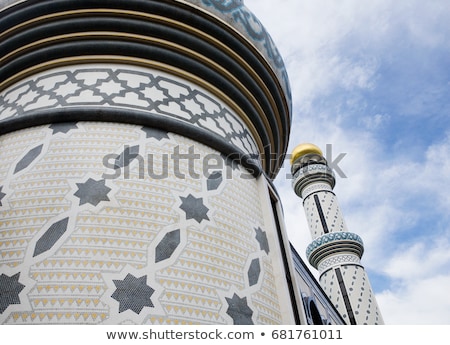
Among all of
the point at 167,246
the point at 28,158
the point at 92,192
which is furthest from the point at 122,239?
the point at 28,158

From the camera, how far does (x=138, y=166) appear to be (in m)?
2.59

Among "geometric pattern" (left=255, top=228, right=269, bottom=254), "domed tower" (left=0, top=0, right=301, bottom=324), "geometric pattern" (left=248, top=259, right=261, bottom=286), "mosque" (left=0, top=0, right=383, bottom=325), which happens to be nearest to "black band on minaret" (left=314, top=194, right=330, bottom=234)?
"mosque" (left=0, top=0, right=383, bottom=325)

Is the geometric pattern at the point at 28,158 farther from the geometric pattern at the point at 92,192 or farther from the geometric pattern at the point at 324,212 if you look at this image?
the geometric pattern at the point at 324,212

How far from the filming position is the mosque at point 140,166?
2.14 metres

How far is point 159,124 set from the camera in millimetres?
2814

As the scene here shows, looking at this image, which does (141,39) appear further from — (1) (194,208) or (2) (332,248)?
(2) (332,248)

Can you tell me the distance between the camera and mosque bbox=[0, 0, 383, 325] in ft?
7.04

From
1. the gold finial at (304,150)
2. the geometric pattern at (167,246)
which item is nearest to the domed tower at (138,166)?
the geometric pattern at (167,246)

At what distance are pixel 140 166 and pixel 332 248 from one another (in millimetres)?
10935

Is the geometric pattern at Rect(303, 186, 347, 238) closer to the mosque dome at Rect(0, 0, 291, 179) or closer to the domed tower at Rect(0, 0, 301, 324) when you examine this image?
the domed tower at Rect(0, 0, 301, 324)

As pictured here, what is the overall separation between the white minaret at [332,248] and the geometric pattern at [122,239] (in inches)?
378

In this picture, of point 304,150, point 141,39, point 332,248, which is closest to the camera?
point 141,39

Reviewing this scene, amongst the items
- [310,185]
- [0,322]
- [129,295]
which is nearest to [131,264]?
[129,295]

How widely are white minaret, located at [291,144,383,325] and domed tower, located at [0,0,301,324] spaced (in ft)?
30.0
